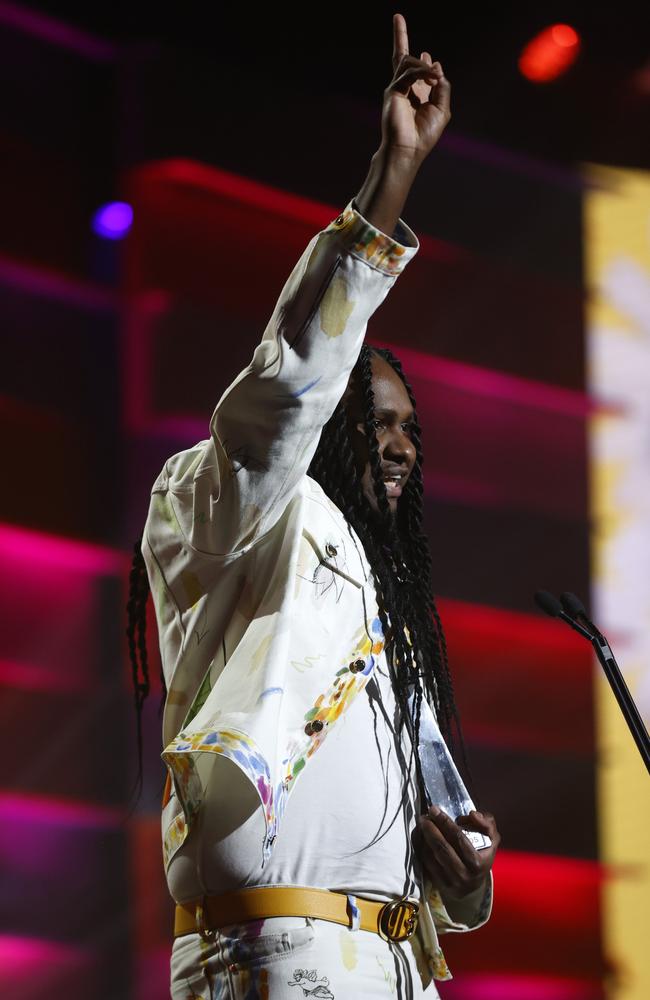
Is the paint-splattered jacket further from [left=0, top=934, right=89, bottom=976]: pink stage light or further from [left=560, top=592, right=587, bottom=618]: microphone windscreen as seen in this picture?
[left=0, top=934, right=89, bottom=976]: pink stage light

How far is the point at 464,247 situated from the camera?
2.78 m

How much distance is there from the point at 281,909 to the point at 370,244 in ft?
2.05

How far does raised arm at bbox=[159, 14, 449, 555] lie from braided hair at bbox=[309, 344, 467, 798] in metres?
0.31

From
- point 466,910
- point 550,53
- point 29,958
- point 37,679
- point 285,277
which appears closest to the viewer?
point 466,910

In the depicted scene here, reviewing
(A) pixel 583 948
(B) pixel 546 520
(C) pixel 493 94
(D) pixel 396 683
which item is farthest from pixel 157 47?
(A) pixel 583 948

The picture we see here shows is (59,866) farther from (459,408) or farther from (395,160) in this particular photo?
(395,160)

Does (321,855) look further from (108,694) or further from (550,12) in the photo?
(550,12)

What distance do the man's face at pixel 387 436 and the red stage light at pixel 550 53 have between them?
161cm

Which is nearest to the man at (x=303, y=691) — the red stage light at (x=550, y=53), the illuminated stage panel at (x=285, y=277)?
the illuminated stage panel at (x=285, y=277)

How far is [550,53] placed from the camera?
2816 millimetres

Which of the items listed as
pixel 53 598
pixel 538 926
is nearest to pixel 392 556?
pixel 53 598

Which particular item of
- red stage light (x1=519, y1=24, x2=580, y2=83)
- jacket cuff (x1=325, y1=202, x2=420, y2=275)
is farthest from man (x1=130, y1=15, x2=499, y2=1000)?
red stage light (x1=519, y1=24, x2=580, y2=83)

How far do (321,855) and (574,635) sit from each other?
1632mm

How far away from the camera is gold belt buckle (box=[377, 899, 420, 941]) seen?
1172 millimetres
